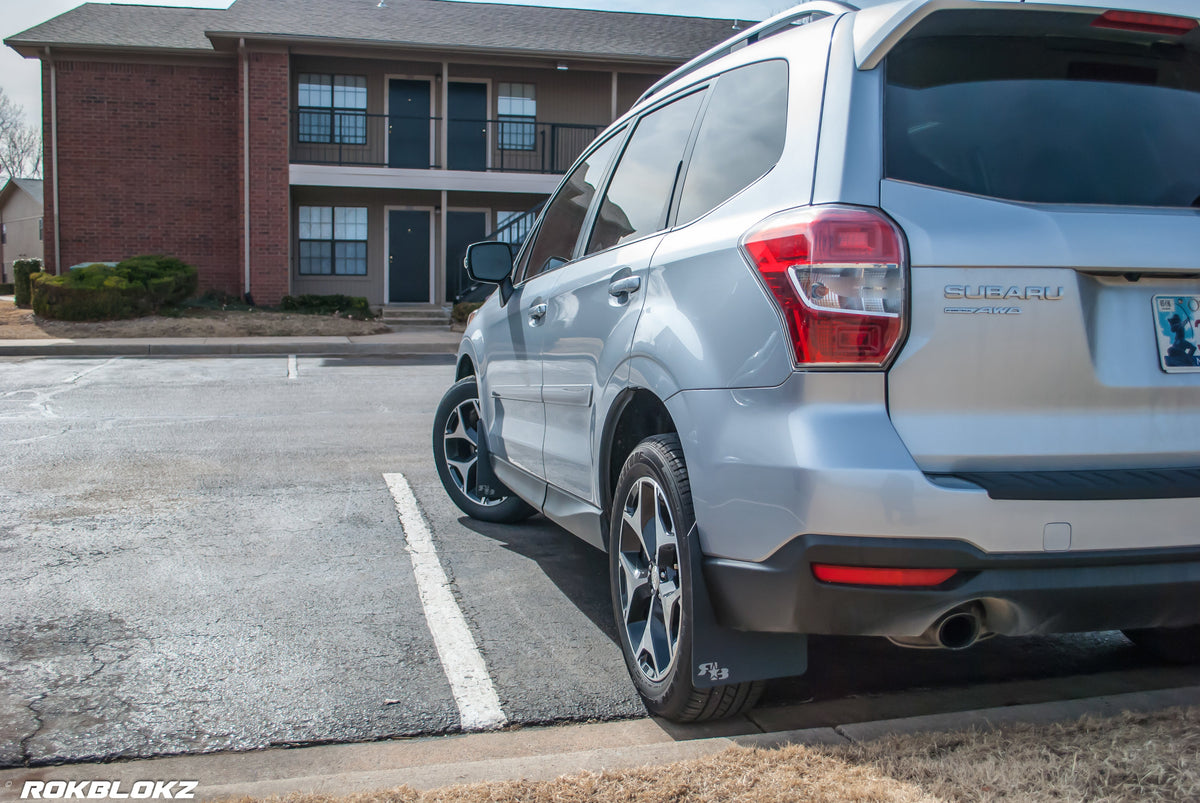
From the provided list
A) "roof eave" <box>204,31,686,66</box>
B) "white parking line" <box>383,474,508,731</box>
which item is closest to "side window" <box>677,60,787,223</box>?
"white parking line" <box>383,474,508,731</box>

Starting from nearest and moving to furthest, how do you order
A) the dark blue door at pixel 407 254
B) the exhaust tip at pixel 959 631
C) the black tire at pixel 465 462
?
the exhaust tip at pixel 959 631 → the black tire at pixel 465 462 → the dark blue door at pixel 407 254

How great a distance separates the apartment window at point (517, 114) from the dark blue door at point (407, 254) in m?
2.68

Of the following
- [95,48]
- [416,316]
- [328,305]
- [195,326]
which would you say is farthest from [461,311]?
[95,48]

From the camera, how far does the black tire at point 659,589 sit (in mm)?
2932

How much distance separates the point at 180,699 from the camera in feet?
11.0

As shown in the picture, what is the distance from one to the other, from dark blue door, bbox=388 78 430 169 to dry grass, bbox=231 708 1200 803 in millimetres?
22987

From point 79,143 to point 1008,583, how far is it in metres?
25.3

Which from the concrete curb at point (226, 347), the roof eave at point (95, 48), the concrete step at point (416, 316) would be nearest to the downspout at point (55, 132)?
the roof eave at point (95, 48)

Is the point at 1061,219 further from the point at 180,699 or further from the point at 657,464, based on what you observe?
the point at 180,699

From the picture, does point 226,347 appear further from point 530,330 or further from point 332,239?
point 530,330

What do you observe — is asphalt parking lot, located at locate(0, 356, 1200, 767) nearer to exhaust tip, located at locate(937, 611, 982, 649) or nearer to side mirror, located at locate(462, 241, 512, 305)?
exhaust tip, located at locate(937, 611, 982, 649)

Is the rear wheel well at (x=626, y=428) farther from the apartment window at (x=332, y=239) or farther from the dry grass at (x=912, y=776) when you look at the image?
the apartment window at (x=332, y=239)

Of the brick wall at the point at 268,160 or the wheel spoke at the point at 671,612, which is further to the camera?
the brick wall at the point at 268,160

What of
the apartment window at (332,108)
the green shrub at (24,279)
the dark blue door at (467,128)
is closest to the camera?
the green shrub at (24,279)
